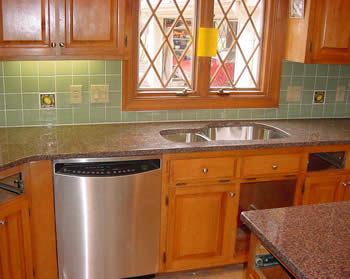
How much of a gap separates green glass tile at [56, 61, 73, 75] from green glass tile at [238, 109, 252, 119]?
1.27 meters

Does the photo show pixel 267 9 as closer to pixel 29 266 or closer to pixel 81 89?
pixel 81 89

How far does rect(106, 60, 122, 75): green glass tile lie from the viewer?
296cm

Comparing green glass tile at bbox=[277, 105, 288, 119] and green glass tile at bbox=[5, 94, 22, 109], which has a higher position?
green glass tile at bbox=[5, 94, 22, 109]

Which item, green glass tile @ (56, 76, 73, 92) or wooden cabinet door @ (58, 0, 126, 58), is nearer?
wooden cabinet door @ (58, 0, 126, 58)

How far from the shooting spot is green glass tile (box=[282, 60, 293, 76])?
3.32 m

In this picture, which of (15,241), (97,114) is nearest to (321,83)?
(97,114)

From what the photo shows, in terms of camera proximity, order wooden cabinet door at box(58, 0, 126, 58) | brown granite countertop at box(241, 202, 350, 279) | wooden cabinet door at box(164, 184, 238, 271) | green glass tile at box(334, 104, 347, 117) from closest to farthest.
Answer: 1. brown granite countertop at box(241, 202, 350, 279)
2. wooden cabinet door at box(58, 0, 126, 58)
3. wooden cabinet door at box(164, 184, 238, 271)
4. green glass tile at box(334, 104, 347, 117)

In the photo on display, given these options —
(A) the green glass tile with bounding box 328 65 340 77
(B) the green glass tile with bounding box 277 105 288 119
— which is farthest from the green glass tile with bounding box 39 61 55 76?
(A) the green glass tile with bounding box 328 65 340 77

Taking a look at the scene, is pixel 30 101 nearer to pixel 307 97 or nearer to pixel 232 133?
pixel 232 133

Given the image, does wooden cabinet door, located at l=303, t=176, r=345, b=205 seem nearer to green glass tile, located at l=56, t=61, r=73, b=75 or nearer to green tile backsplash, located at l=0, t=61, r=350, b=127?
green tile backsplash, located at l=0, t=61, r=350, b=127

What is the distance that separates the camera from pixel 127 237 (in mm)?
2584

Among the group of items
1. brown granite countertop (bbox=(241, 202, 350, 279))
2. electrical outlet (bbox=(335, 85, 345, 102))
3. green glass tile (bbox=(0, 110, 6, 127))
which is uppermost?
electrical outlet (bbox=(335, 85, 345, 102))

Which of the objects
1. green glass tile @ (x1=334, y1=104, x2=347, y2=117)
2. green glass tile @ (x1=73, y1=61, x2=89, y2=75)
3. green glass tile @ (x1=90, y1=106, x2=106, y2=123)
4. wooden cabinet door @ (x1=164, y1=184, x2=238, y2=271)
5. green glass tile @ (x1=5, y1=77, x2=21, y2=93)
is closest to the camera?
wooden cabinet door @ (x1=164, y1=184, x2=238, y2=271)

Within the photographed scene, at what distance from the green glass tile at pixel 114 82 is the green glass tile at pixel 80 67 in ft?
0.50
